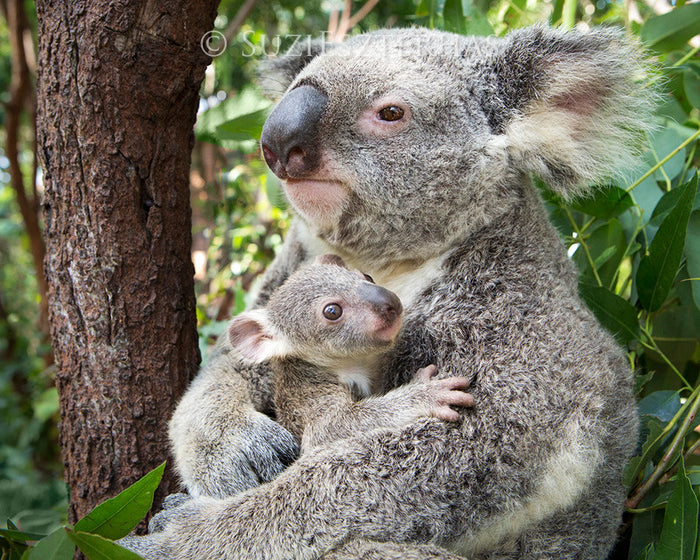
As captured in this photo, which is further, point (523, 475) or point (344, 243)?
point (344, 243)

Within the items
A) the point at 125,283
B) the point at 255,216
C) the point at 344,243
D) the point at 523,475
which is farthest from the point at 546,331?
the point at 255,216

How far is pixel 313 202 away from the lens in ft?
6.07

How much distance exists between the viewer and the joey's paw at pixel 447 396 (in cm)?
159

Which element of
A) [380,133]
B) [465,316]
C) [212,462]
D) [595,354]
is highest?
[380,133]

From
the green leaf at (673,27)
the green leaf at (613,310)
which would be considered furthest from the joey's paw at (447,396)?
the green leaf at (673,27)

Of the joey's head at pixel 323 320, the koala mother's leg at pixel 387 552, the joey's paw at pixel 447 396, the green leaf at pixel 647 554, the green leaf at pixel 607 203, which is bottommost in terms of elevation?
the green leaf at pixel 647 554

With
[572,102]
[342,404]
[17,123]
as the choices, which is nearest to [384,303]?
[342,404]

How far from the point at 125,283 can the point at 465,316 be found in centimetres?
105

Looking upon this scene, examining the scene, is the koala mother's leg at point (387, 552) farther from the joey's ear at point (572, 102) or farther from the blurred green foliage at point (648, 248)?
the joey's ear at point (572, 102)

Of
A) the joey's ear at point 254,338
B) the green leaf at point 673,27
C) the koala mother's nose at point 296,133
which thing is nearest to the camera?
the koala mother's nose at point 296,133

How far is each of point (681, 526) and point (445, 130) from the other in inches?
47.9

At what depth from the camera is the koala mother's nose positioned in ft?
5.68

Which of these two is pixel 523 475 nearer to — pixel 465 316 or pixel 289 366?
pixel 465 316

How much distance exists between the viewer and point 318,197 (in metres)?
1.83
